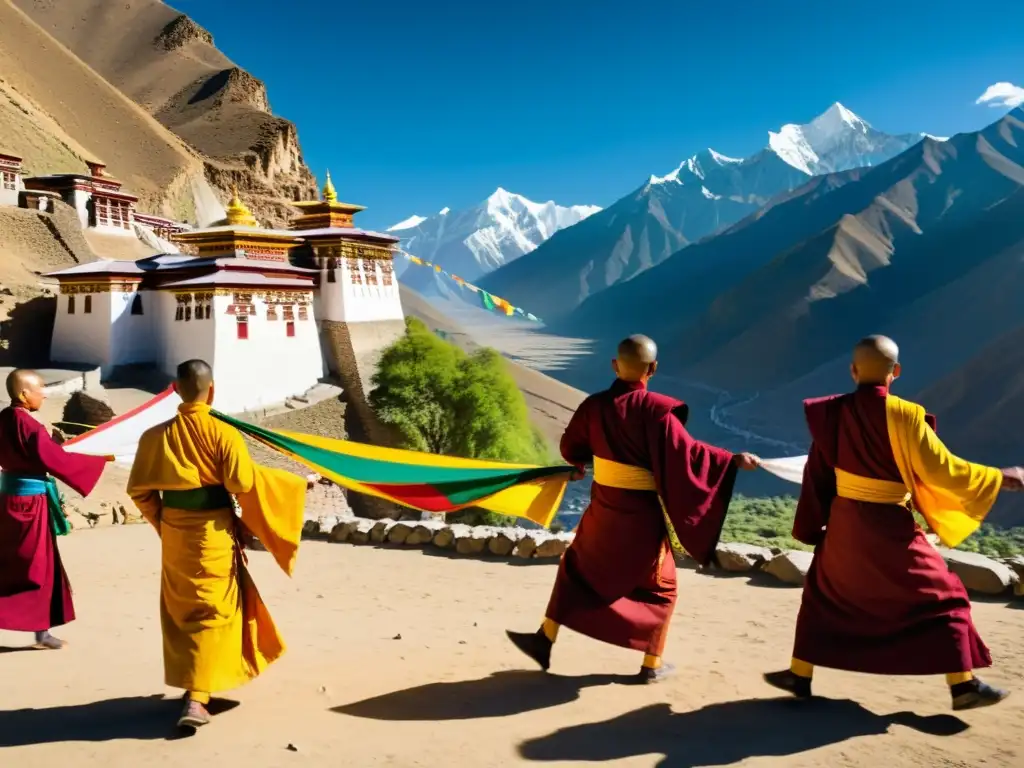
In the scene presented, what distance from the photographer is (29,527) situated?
4969mm

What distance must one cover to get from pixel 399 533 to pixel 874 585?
600 cm

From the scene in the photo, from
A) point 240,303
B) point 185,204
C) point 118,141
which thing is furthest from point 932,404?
point 118,141

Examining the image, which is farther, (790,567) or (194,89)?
(194,89)

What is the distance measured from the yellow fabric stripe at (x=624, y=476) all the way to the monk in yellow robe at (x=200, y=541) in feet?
6.39

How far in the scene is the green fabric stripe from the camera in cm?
507

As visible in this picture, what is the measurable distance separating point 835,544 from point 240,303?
2049cm

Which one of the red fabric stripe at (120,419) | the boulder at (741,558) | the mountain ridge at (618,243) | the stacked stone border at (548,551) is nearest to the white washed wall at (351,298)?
the stacked stone border at (548,551)

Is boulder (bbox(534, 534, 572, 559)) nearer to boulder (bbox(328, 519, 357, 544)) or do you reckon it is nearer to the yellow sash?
boulder (bbox(328, 519, 357, 544))

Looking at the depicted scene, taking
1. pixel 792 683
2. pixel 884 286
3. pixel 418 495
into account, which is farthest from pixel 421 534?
pixel 884 286

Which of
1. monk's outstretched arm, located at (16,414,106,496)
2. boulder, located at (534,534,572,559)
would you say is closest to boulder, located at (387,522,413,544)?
boulder, located at (534,534,572,559)

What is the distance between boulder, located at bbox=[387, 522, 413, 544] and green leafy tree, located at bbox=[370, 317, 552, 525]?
15.5 meters

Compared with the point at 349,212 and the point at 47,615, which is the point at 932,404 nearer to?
the point at 349,212

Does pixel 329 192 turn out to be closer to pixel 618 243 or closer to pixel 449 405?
pixel 449 405

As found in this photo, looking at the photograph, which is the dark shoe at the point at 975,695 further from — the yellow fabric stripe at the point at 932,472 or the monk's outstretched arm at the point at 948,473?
the monk's outstretched arm at the point at 948,473
